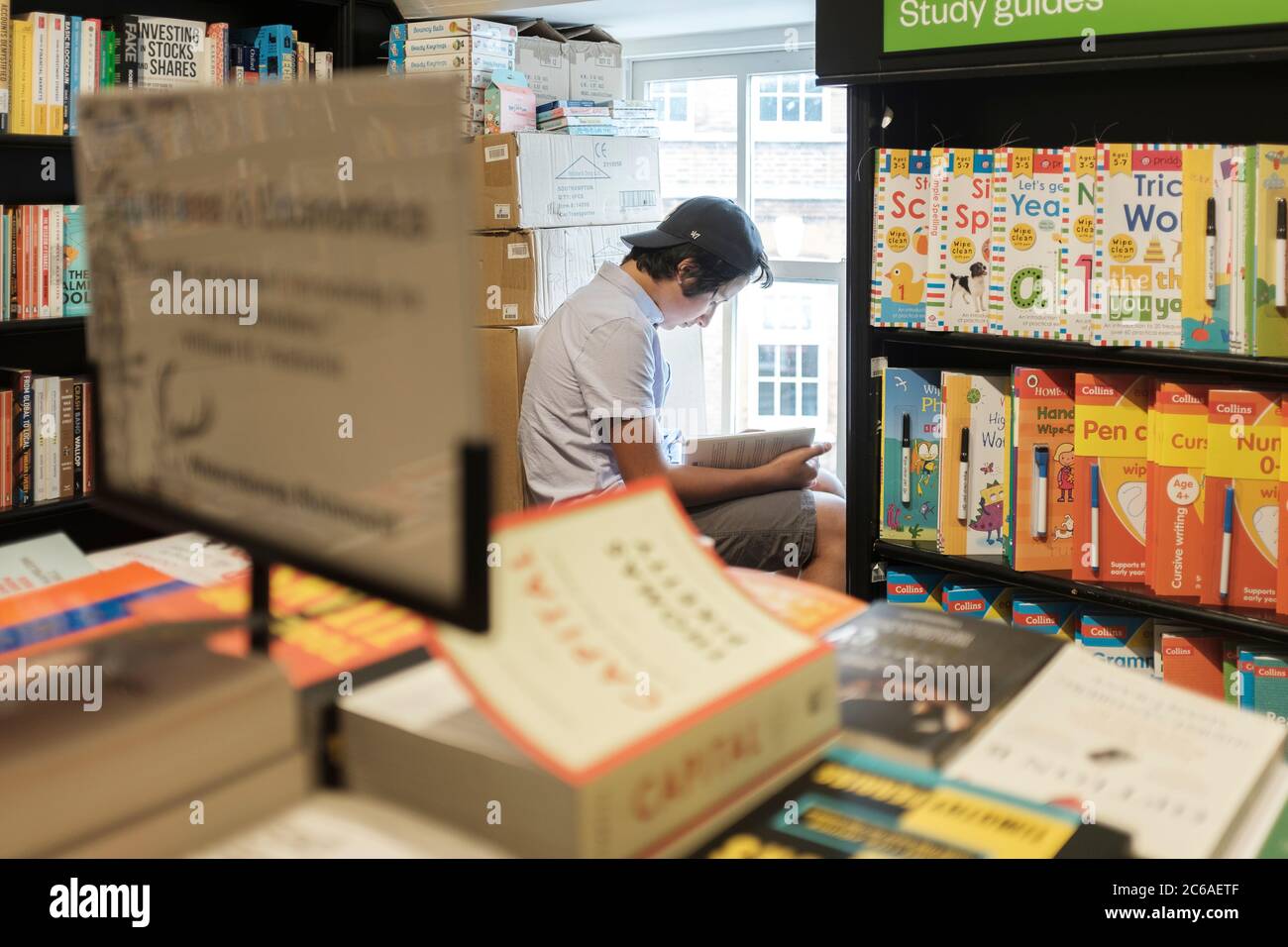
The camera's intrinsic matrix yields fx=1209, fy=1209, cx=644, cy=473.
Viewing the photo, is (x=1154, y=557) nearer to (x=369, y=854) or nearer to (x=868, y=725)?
(x=868, y=725)

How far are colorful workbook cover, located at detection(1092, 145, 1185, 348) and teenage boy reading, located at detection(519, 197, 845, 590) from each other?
110 cm

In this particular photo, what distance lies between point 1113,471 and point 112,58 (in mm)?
2562

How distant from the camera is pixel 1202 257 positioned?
212cm

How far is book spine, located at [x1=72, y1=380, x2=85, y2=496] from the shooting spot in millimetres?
3066

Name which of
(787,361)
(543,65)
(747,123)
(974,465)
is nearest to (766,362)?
(787,361)

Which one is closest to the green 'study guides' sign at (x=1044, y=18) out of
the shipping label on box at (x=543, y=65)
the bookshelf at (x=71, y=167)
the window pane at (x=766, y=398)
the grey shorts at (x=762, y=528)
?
the grey shorts at (x=762, y=528)

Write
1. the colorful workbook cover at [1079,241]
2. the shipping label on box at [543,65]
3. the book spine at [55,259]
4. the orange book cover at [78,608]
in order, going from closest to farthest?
the orange book cover at [78,608]
the colorful workbook cover at [1079,241]
the book spine at [55,259]
the shipping label on box at [543,65]

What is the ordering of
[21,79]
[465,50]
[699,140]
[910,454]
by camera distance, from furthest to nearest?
1. [699,140]
2. [465,50]
3. [21,79]
4. [910,454]

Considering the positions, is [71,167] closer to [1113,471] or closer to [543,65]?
[543,65]

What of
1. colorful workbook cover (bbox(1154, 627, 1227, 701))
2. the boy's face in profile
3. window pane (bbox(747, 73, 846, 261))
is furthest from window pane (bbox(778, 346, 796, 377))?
colorful workbook cover (bbox(1154, 627, 1227, 701))

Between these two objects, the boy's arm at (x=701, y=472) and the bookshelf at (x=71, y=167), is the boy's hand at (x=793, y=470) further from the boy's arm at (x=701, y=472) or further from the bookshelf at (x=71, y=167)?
the bookshelf at (x=71, y=167)

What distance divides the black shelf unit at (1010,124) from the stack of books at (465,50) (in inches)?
53.2
